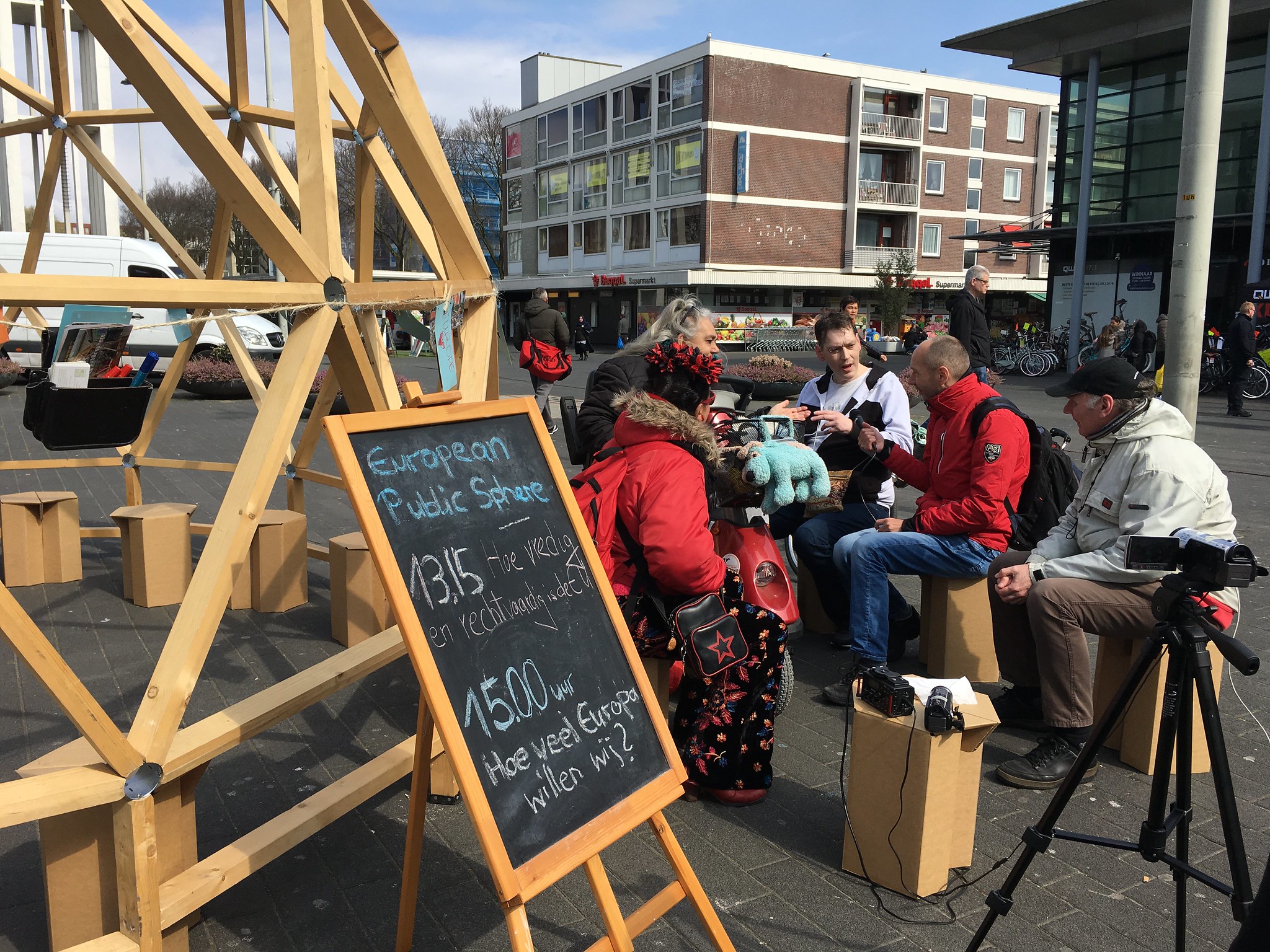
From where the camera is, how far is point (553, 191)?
55312mm

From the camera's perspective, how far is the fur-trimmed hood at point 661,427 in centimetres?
347

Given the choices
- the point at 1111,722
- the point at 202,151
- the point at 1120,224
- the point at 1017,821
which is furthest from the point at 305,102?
the point at 1120,224

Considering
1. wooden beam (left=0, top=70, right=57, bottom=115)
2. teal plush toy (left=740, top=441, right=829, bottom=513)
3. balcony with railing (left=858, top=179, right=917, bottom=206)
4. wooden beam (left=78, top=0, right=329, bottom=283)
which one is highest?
balcony with railing (left=858, top=179, right=917, bottom=206)

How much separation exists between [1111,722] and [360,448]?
1991 millimetres

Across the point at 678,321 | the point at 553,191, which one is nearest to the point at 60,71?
the point at 678,321

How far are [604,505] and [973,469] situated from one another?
6.11ft

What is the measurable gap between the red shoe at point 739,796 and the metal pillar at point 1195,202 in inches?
158

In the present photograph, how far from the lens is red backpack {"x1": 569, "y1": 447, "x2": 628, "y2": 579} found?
342 cm

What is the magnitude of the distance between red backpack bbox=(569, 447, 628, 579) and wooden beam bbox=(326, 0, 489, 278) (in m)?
0.85

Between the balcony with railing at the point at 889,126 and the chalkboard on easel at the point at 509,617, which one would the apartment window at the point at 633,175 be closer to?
the balcony with railing at the point at 889,126

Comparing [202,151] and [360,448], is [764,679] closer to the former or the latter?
[360,448]

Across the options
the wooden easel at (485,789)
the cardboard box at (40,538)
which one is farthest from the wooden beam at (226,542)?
the cardboard box at (40,538)

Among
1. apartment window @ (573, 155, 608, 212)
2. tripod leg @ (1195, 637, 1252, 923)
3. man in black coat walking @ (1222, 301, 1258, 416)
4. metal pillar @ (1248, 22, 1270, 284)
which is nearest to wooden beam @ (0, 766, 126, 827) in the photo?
tripod leg @ (1195, 637, 1252, 923)

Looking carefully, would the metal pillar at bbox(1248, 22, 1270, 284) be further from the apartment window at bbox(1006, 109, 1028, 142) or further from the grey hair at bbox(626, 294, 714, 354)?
the apartment window at bbox(1006, 109, 1028, 142)
